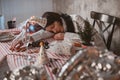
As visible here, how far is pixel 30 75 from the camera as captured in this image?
61 centimetres

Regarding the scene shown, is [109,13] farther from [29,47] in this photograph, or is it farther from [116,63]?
[116,63]

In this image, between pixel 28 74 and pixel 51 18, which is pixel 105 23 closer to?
pixel 51 18

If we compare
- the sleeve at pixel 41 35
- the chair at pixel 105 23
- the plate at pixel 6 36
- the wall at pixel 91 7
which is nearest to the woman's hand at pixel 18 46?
the sleeve at pixel 41 35

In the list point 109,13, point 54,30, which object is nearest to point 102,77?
point 54,30

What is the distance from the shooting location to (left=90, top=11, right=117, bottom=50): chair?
7.58 ft

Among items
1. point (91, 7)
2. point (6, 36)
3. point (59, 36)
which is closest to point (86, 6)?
point (91, 7)

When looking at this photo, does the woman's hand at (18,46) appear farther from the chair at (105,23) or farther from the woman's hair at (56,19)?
the chair at (105,23)

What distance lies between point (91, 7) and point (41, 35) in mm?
1088

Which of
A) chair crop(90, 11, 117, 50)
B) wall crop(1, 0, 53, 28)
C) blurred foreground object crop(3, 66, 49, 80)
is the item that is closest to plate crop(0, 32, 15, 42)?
chair crop(90, 11, 117, 50)

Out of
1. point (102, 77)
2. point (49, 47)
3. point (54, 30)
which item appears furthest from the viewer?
point (54, 30)

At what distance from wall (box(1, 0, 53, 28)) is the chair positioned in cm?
162

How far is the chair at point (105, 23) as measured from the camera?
7.58 feet

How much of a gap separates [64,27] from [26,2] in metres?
2.09

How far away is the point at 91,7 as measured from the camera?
9.25 ft
